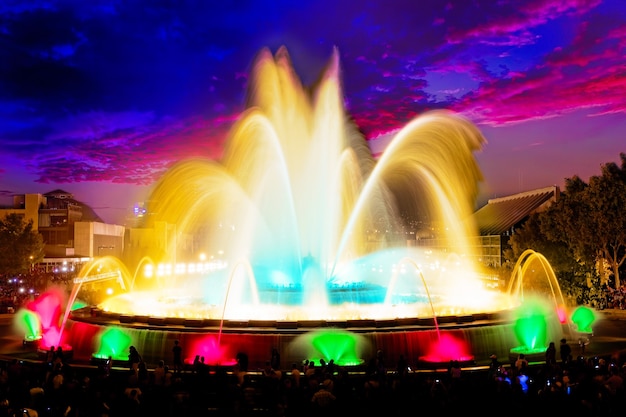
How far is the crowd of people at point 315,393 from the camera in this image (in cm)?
1289

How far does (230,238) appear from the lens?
14750 centimetres

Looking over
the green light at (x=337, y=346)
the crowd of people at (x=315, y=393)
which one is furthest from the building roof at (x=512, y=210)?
the crowd of people at (x=315, y=393)

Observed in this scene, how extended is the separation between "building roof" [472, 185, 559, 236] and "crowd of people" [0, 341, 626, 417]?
72.7 metres


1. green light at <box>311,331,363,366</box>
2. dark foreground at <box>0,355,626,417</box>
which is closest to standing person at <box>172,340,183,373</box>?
dark foreground at <box>0,355,626,417</box>

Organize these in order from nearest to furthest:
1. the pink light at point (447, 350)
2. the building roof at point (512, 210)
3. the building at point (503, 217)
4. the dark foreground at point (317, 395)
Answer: the dark foreground at point (317, 395), the pink light at point (447, 350), the building at point (503, 217), the building roof at point (512, 210)

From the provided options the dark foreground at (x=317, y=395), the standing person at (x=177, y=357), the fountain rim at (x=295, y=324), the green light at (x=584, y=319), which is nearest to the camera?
the dark foreground at (x=317, y=395)

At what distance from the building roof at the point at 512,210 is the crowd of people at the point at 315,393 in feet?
239

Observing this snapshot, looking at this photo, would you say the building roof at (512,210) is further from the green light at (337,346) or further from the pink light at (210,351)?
the pink light at (210,351)

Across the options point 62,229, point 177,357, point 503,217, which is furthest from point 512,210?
point 177,357

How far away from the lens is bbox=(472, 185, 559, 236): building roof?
9031 centimetres

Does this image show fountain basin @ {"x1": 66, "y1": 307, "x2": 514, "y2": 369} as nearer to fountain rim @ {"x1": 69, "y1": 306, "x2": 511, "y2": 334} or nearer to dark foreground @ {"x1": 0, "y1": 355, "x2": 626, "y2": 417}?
fountain rim @ {"x1": 69, "y1": 306, "x2": 511, "y2": 334}

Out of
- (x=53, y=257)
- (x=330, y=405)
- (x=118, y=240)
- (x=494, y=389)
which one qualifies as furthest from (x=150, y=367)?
(x=118, y=240)

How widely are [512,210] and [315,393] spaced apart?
9645 cm

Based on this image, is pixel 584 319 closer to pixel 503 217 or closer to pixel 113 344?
pixel 113 344
